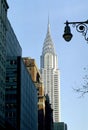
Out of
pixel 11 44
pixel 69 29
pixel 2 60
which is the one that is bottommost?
pixel 69 29

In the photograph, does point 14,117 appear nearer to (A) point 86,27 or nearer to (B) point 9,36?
(B) point 9,36

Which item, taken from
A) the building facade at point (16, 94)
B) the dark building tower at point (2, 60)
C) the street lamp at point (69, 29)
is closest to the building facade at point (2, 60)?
the dark building tower at point (2, 60)

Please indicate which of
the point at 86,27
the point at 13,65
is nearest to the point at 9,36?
the point at 13,65

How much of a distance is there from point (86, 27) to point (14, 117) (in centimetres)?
12348

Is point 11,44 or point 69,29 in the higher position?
point 11,44

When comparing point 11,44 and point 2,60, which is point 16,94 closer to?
point 11,44

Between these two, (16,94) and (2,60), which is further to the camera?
(16,94)

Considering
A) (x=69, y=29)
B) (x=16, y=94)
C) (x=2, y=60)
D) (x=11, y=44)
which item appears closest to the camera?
(x=69, y=29)

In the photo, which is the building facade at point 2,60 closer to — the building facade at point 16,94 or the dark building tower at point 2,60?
the dark building tower at point 2,60

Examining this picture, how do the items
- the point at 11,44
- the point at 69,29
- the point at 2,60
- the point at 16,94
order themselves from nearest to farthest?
the point at 69,29 < the point at 2,60 < the point at 16,94 < the point at 11,44

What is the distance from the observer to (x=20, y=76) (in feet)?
467

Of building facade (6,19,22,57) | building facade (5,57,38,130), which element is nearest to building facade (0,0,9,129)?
building facade (5,57,38,130)

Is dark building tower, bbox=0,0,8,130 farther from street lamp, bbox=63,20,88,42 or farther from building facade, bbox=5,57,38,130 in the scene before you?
street lamp, bbox=63,20,88,42

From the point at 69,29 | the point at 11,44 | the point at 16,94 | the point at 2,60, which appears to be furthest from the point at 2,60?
the point at 69,29
